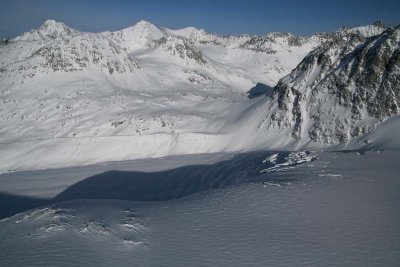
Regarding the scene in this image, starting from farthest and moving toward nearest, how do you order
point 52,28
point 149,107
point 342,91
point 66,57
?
1. point 52,28
2. point 66,57
3. point 149,107
4. point 342,91

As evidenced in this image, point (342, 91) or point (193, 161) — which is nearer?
point (193, 161)

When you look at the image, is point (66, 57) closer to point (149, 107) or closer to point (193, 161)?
point (149, 107)

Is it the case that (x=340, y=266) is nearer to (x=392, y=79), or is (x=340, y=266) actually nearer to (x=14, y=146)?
(x=392, y=79)

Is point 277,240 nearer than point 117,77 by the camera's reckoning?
Yes

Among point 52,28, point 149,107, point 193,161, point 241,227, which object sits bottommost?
point 241,227

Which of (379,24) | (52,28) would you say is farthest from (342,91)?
(52,28)

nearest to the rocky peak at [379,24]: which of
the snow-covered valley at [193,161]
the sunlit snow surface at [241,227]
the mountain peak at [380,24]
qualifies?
the mountain peak at [380,24]

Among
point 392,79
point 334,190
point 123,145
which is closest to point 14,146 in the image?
point 123,145
